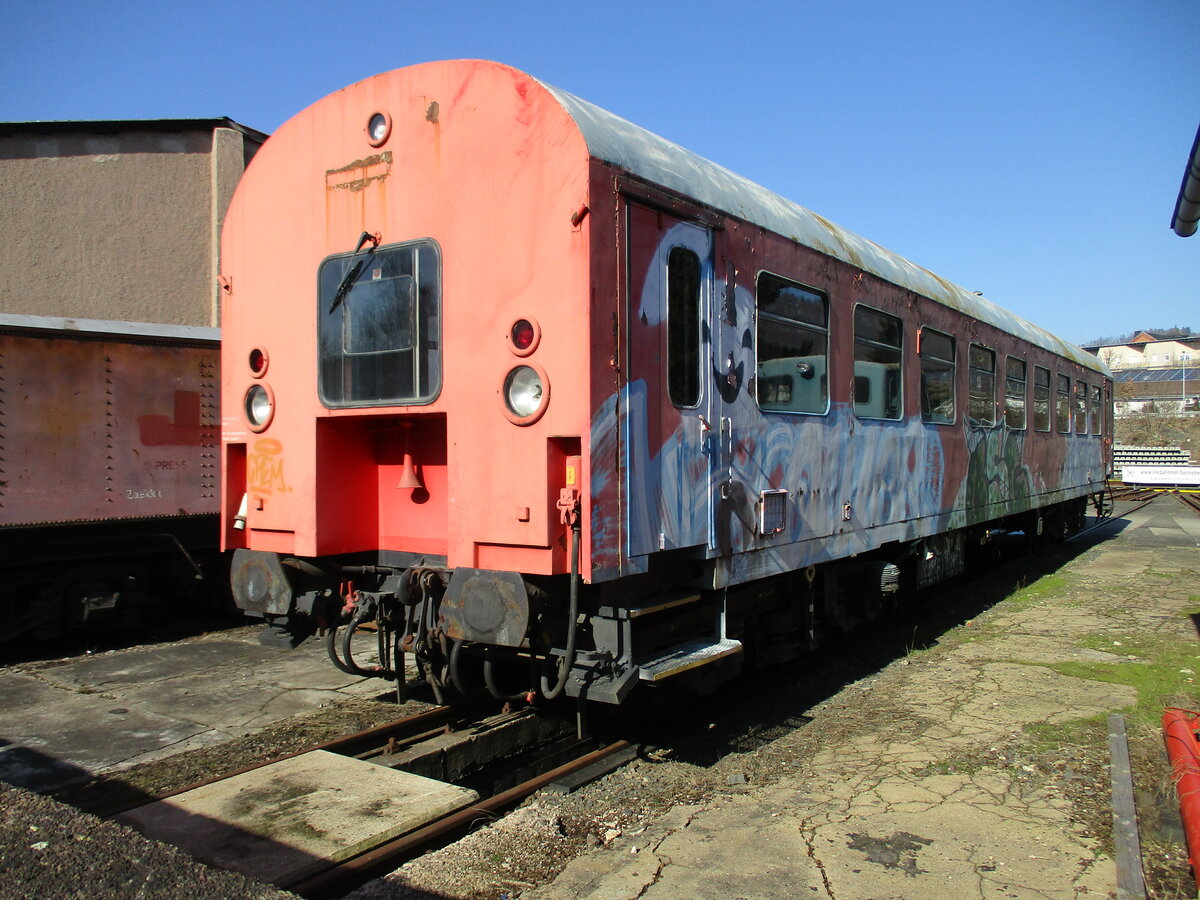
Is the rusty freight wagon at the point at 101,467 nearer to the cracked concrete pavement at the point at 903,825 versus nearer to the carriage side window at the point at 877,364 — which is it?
the carriage side window at the point at 877,364

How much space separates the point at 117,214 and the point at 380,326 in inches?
400

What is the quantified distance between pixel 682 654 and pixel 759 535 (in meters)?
1.00

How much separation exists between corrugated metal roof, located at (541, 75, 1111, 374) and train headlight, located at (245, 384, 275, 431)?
96.4 inches

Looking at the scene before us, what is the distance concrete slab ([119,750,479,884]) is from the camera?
351cm

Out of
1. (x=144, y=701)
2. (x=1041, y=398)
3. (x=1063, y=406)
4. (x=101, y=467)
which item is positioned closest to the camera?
(x=144, y=701)

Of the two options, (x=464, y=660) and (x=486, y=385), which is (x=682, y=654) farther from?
(x=486, y=385)

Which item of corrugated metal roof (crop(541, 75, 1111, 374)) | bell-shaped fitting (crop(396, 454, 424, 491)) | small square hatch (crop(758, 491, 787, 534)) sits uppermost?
corrugated metal roof (crop(541, 75, 1111, 374))

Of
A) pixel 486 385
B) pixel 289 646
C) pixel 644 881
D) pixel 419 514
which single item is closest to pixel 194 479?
pixel 289 646

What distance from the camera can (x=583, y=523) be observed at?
404cm

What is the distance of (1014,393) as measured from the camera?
35.7 feet

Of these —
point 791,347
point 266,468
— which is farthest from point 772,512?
point 266,468

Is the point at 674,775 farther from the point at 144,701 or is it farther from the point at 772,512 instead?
the point at 144,701

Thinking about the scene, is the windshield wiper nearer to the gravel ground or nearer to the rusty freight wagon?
the gravel ground

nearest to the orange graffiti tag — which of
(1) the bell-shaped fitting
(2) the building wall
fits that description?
(1) the bell-shaped fitting
